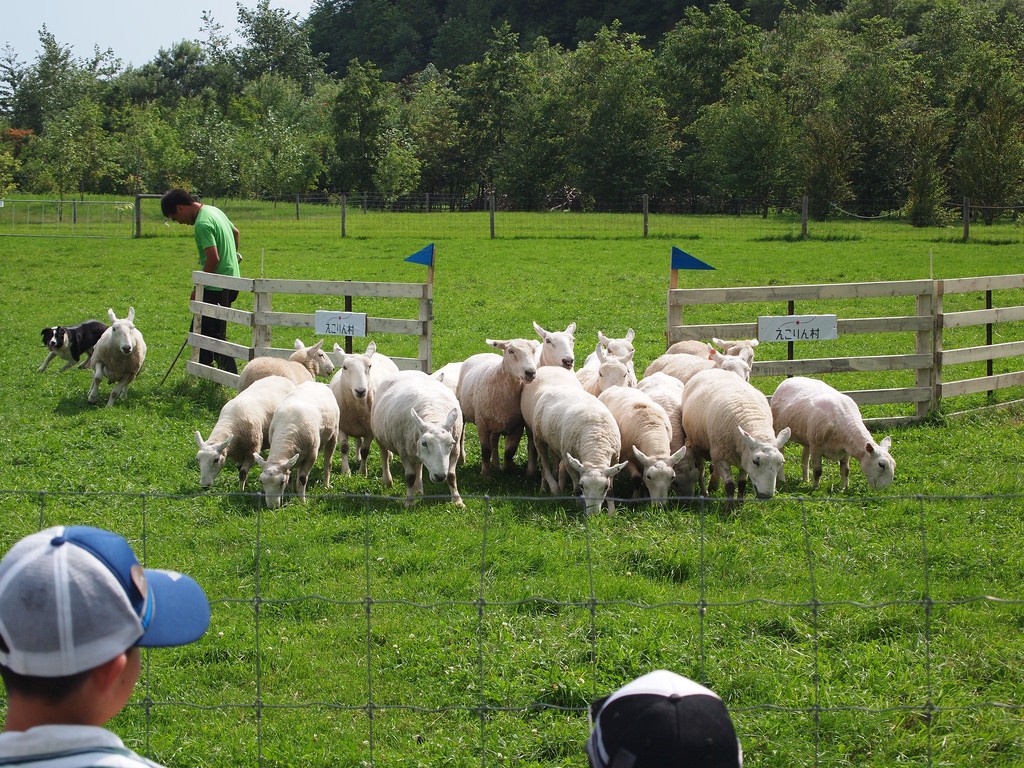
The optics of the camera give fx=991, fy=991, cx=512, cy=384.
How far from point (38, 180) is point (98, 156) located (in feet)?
10.3

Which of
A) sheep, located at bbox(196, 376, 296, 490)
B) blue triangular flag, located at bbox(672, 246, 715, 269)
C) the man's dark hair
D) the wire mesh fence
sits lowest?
the wire mesh fence

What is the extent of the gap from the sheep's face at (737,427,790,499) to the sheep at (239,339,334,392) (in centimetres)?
471

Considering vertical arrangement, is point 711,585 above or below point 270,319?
below

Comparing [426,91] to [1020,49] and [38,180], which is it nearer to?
[38,180]

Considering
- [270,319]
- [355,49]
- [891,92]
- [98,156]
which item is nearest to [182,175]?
[98,156]

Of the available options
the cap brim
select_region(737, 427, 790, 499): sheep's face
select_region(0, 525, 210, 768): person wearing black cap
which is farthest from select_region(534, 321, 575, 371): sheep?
select_region(0, 525, 210, 768): person wearing black cap

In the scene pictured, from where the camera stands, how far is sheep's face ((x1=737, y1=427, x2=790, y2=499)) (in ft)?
26.0

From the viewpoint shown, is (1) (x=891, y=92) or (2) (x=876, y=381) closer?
(2) (x=876, y=381)

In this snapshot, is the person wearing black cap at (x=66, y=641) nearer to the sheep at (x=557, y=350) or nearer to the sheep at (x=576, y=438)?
the sheep at (x=576, y=438)

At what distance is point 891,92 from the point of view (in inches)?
1770

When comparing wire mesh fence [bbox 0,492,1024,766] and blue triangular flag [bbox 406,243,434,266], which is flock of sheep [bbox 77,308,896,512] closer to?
wire mesh fence [bbox 0,492,1024,766]

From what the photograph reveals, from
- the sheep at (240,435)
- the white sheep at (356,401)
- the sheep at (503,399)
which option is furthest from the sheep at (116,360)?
the sheep at (503,399)

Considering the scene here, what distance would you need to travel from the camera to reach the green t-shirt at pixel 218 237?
41.0ft

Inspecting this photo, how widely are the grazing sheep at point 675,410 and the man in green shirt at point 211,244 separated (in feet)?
18.4
